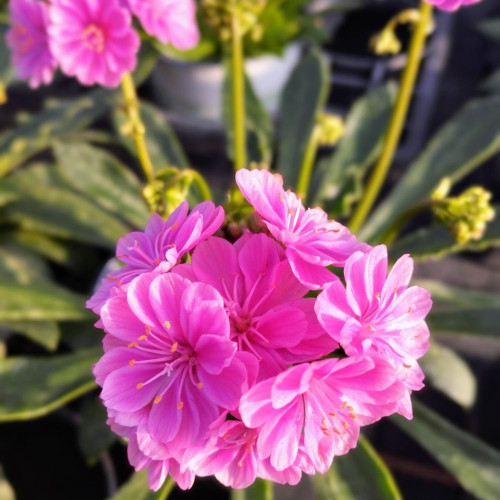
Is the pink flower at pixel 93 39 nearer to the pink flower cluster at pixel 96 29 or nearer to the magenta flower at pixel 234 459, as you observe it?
the pink flower cluster at pixel 96 29

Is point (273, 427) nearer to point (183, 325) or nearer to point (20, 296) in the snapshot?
point (183, 325)

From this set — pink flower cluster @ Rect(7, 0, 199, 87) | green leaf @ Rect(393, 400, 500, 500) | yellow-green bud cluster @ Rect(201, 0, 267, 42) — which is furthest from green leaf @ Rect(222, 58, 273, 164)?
green leaf @ Rect(393, 400, 500, 500)

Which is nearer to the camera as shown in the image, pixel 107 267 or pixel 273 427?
pixel 273 427

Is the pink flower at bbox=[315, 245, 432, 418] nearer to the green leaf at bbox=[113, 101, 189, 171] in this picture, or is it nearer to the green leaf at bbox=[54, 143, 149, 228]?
the green leaf at bbox=[54, 143, 149, 228]

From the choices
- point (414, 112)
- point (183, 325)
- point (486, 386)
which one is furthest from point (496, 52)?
point (183, 325)

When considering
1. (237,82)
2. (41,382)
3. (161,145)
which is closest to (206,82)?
(161,145)

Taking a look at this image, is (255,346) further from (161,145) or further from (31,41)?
(161,145)

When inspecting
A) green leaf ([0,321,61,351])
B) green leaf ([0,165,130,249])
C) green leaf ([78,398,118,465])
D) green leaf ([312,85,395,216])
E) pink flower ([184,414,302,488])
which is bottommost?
green leaf ([78,398,118,465])
